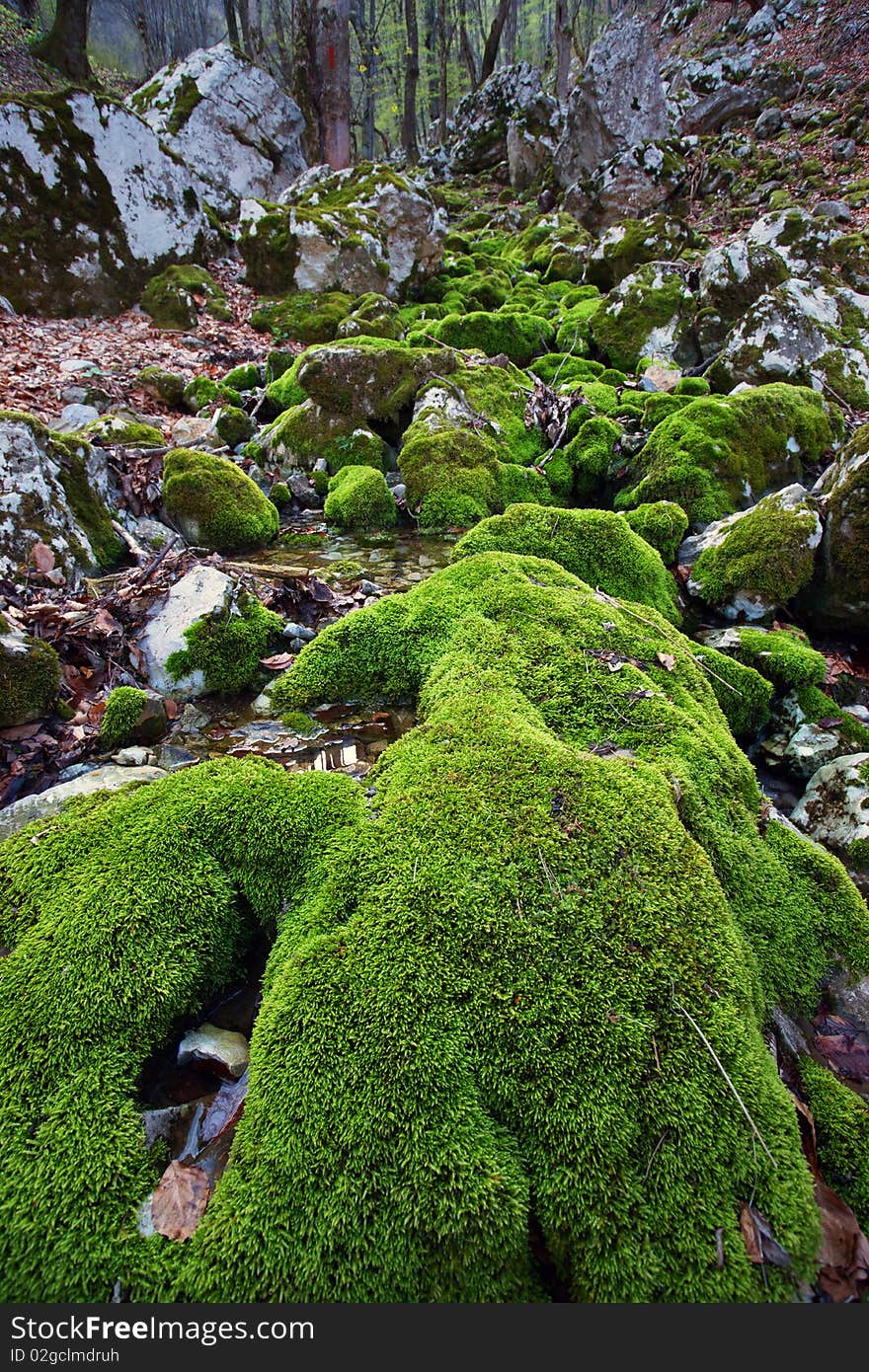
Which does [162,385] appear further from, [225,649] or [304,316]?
[225,649]

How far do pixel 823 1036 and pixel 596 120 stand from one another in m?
26.8

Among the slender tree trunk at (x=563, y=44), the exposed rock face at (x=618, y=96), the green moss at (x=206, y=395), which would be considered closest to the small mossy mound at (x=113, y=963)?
the green moss at (x=206, y=395)

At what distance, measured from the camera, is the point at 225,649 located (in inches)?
173

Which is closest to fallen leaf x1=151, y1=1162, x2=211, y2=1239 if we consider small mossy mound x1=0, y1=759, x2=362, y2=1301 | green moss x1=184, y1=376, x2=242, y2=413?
small mossy mound x1=0, y1=759, x2=362, y2=1301

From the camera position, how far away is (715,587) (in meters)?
6.07

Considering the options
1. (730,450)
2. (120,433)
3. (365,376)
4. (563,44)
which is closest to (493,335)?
(365,376)

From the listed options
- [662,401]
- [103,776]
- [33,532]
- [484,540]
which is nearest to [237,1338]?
[103,776]

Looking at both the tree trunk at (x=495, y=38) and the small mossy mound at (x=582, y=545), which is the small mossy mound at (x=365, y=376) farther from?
the tree trunk at (x=495, y=38)

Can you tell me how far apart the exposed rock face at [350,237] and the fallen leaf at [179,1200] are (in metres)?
15.9

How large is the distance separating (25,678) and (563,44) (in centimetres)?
3881

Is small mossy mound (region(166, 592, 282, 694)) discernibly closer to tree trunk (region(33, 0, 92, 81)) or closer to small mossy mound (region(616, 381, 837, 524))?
small mossy mound (region(616, 381, 837, 524))

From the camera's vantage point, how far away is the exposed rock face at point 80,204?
1102 cm

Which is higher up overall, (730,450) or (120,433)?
(120,433)

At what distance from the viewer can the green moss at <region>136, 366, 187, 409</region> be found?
983cm
